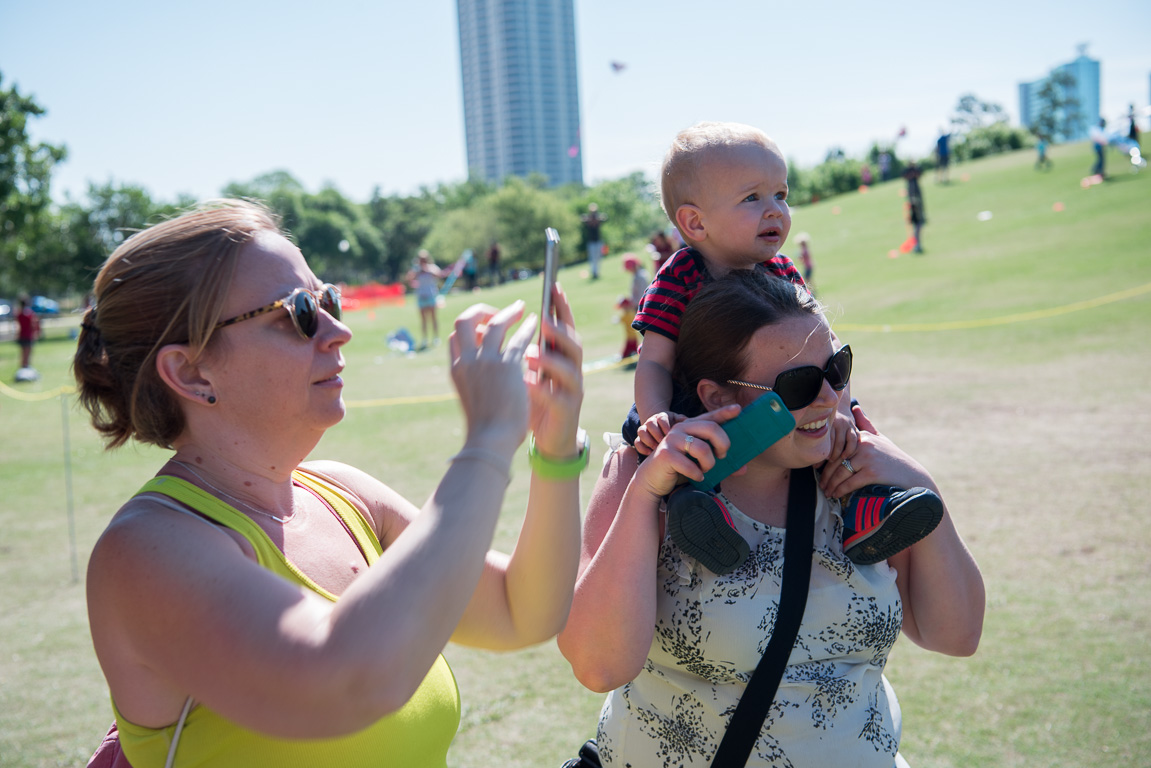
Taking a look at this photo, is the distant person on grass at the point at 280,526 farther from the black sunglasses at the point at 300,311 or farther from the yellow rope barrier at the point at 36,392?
the yellow rope barrier at the point at 36,392

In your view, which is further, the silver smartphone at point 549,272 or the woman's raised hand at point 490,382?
the silver smartphone at point 549,272

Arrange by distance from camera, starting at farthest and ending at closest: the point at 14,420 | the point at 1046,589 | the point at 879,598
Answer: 1. the point at 14,420
2. the point at 1046,589
3. the point at 879,598

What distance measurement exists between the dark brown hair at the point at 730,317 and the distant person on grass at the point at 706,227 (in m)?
0.12

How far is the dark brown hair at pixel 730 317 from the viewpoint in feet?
6.50

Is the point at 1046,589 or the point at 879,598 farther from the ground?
the point at 879,598

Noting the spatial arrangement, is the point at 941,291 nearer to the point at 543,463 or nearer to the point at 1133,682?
the point at 1133,682

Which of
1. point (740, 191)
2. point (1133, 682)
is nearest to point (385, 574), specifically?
point (740, 191)

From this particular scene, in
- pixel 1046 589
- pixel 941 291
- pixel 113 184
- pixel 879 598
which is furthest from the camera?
pixel 113 184

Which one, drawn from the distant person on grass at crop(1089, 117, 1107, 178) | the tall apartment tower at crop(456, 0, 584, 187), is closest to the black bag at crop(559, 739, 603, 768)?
the tall apartment tower at crop(456, 0, 584, 187)

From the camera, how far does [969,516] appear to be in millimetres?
5746

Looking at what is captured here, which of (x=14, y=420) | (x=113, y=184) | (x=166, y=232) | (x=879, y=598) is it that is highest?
(x=113, y=184)

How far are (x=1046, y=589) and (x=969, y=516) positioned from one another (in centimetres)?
119

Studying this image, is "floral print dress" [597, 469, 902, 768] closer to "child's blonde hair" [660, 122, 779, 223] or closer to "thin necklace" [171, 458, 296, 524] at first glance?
"thin necklace" [171, 458, 296, 524]

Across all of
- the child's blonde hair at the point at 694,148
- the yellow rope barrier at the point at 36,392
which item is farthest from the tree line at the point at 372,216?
the child's blonde hair at the point at 694,148
